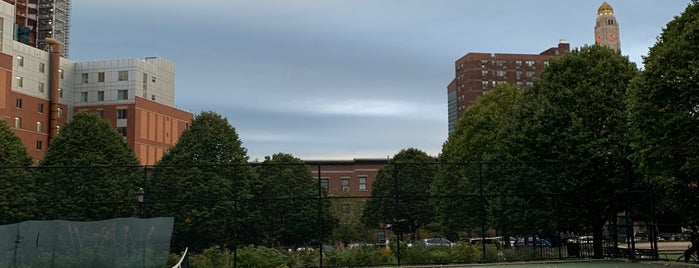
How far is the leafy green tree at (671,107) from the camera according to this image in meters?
22.6

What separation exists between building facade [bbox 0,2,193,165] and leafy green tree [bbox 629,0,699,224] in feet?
227

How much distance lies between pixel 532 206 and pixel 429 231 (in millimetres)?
29931

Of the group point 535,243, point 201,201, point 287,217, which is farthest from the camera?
point 287,217

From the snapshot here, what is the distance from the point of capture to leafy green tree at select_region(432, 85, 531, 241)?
3058cm

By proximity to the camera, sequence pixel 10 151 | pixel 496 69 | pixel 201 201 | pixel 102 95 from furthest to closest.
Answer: pixel 496 69 → pixel 102 95 → pixel 10 151 → pixel 201 201

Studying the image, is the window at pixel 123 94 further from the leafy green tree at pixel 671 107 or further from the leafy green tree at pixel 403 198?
the leafy green tree at pixel 671 107

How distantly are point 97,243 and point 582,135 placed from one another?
20712 mm

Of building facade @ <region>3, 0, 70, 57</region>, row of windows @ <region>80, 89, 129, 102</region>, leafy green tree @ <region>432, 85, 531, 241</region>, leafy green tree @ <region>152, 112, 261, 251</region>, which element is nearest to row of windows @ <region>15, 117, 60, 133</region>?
row of windows @ <region>80, 89, 129, 102</region>

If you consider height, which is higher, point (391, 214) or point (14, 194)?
point (14, 194)

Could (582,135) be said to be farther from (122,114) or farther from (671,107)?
(122,114)

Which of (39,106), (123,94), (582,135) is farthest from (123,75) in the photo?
(582,135)

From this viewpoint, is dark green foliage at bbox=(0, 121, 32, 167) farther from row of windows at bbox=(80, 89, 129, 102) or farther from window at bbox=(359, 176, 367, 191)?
window at bbox=(359, 176, 367, 191)

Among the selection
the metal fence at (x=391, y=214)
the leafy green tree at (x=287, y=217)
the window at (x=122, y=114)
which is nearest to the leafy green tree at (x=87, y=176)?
the metal fence at (x=391, y=214)

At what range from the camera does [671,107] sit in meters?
23.3
